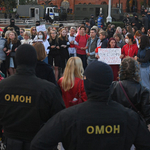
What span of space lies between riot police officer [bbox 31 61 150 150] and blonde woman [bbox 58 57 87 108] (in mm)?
2044

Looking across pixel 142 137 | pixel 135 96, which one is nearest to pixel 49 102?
pixel 142 137

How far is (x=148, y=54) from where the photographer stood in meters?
7.19

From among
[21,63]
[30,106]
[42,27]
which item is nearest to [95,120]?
[30,106]

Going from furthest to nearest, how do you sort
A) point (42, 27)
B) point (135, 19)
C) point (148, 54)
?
point (135, 19)
point (42, 27)
point (148, 54)

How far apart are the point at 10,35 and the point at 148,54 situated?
4397 millimetres

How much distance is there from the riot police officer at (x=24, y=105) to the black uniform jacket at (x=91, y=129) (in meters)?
0.63

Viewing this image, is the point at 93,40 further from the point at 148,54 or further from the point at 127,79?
the point at 127,79

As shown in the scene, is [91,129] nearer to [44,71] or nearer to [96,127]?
[96,127]

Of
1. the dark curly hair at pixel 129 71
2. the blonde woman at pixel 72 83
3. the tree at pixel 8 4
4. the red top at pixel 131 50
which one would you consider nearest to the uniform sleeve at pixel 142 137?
the dark curly hair at pixel 129 71

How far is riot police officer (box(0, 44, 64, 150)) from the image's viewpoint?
8.70ft

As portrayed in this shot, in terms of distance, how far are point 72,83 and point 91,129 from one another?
219 cm

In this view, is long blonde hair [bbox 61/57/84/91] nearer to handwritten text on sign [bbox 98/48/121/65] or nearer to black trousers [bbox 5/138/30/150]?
black trousers [bbox 5/138/30/150]

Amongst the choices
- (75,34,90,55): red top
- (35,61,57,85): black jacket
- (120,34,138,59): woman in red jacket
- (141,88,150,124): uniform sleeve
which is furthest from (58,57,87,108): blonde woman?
(75,34,90,55): red top

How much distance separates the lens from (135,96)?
3.40 m
